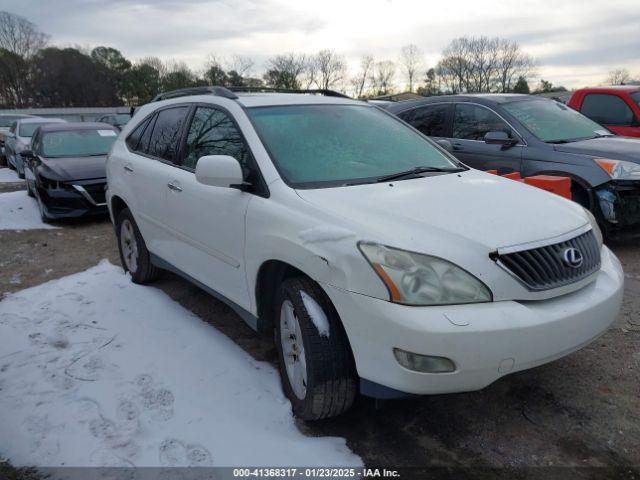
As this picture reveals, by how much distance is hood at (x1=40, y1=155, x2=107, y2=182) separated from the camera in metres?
7.74

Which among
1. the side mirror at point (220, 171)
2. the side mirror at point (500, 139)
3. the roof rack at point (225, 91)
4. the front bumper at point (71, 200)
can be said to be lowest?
the front bumper at point (71, 200)

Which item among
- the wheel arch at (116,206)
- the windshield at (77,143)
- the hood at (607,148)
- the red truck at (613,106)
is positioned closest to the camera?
the wheel arch at (116,206)

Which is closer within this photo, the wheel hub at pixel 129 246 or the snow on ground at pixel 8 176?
the wheel hub at pixel 129 246

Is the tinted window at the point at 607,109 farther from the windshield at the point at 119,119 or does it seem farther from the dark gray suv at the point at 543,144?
the windshield at the point at 119,119

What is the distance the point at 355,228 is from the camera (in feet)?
7.89

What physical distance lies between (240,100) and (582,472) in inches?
114

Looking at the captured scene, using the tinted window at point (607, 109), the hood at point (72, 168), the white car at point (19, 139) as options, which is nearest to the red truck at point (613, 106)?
the tinted window at point (607, 109)

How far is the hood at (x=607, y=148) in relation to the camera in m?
5.37

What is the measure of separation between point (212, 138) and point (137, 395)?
5.67 ft

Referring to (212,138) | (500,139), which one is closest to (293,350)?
(212,138)

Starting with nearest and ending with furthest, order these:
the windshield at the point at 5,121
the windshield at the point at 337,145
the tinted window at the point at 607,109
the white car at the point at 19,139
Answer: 1. the windshield at the point at 337,145
2. the tinted window at the point at 607,109
3. the white car at the point at 19,139
4. the windshield at the point at 5,121

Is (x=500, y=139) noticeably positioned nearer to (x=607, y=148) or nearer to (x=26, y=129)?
(x=607, y=148)

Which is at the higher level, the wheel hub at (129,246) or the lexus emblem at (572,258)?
the lexus emblem at (572,258)

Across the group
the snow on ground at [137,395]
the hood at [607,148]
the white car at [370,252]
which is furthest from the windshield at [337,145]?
the hood at [607,148]
